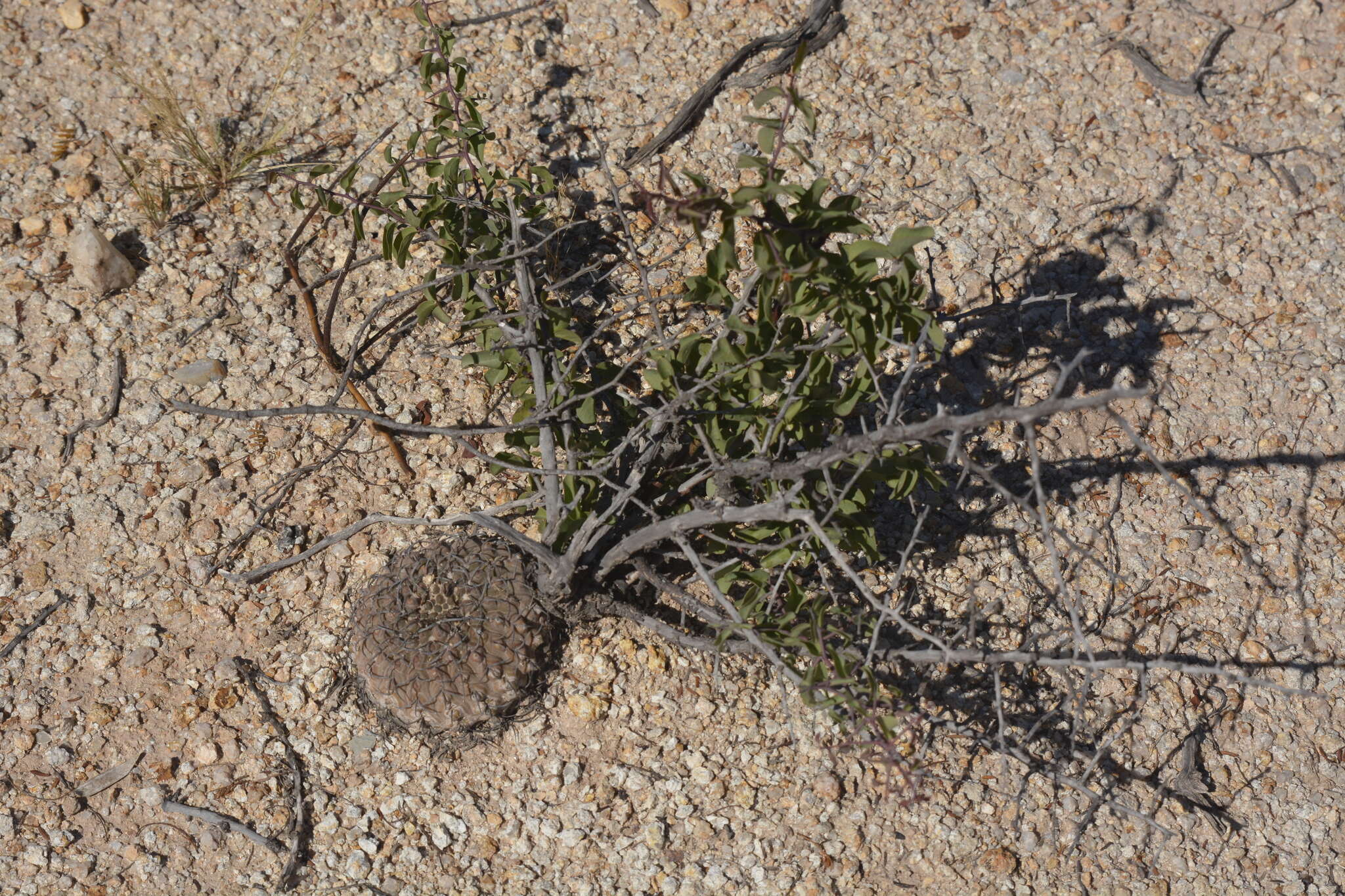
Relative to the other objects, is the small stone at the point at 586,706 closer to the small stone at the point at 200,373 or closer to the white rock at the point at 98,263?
the small stone at the point at 200,373

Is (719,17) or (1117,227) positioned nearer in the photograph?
(1117,227)

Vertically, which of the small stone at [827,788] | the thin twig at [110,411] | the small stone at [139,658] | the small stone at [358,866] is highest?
the thin twig at [110,411]

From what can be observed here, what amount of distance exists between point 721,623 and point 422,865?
0.97 metres

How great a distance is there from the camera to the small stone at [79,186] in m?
3.46

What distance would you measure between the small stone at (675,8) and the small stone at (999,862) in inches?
119

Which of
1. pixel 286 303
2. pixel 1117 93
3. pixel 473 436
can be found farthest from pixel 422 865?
pixel 1117 93

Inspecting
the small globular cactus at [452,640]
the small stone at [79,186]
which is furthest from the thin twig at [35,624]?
the small stone at [79,186]

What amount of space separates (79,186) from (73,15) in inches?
30.5

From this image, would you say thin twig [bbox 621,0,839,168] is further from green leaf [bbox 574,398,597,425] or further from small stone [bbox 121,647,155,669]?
small stone [bbox 121,647,155,669]

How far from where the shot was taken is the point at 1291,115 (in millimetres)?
3812

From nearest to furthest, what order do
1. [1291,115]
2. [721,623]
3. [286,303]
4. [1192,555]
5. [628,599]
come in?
[721,623] < [628,599] < [1192,555] < [286,303] < [1291,115]

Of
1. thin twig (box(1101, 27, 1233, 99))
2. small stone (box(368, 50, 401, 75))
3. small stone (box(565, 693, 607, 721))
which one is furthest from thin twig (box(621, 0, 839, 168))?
small stone (box(565, 693, 607, 721))

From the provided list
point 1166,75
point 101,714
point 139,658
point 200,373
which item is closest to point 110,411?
point 200,373

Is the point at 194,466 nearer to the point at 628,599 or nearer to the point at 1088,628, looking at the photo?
the point at 628,599
